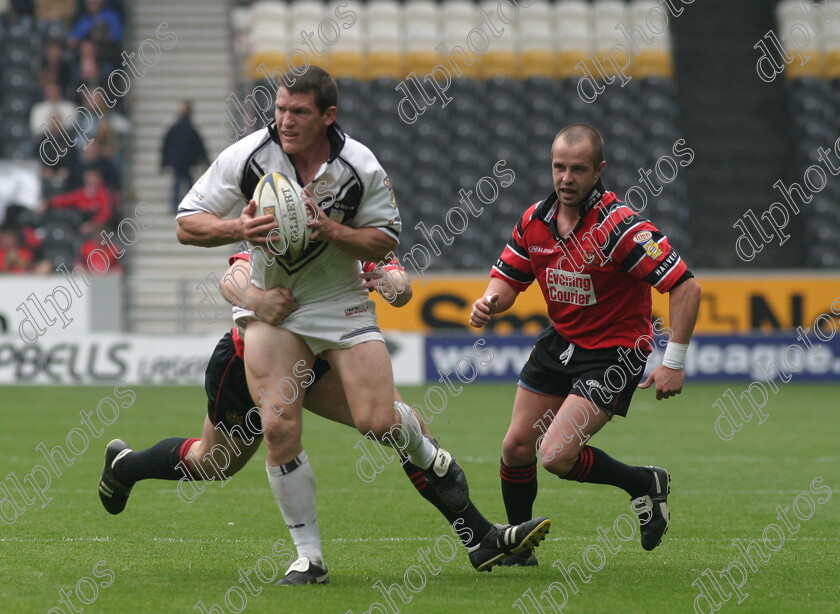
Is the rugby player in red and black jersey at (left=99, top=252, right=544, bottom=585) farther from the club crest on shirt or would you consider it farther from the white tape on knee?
the club crest on shirt

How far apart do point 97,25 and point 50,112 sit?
2.17m

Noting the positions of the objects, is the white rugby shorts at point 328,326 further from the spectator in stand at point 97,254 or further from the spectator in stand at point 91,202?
the spectator in stand at point 91,202

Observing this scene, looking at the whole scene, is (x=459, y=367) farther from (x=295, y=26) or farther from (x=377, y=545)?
(x=377, y=545)

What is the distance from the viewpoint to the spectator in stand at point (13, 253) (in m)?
19.0

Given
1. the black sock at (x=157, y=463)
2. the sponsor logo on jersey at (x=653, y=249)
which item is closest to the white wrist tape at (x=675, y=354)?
the sponsor logo on jersey at (x=653, y=249)

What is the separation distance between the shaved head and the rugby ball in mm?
1329

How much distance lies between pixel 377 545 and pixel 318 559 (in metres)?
1.08

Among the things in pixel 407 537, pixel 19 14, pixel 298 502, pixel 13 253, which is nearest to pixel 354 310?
pixel 298 502

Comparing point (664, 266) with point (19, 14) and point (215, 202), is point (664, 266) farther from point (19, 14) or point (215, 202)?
point (19, 14)

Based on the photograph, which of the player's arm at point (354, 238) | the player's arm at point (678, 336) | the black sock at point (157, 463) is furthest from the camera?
the black sock at point (157, 463)

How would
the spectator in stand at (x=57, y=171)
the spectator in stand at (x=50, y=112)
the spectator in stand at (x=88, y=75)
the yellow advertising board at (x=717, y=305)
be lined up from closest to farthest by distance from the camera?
the yellow advertising board at (x=717, y=305), the spectator in stand at (x=57, y=171), the spectator in stand at (x=50, y=112), the spectator in stand at (x=88, y=75)

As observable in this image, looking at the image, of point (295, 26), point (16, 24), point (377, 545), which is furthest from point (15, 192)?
point (377, 545)

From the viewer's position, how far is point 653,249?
19.7ft

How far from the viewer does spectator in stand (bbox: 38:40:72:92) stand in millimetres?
20828
